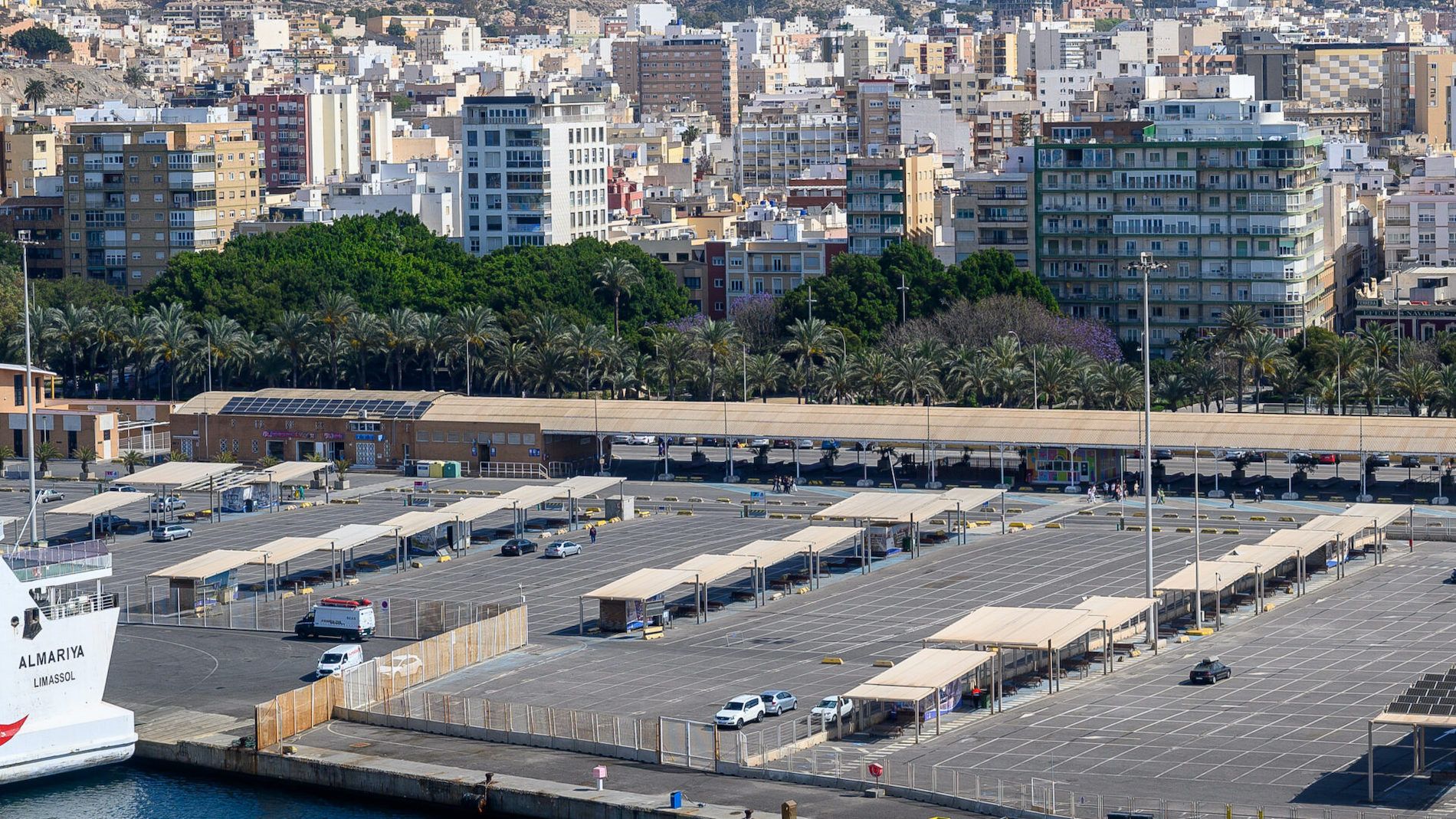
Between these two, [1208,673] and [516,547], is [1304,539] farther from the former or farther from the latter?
[516,547]

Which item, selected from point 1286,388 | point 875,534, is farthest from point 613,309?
point 875,534

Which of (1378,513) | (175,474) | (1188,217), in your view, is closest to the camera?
(1378,513)

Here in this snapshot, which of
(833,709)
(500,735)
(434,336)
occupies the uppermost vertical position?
(434,336)

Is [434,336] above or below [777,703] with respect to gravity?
above

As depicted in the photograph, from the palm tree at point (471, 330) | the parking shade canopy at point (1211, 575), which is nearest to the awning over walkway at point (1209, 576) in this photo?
the parking shade canopy at point (1211, 575)

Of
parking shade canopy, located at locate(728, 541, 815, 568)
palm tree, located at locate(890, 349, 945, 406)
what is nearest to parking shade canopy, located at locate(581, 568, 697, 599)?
parking shade canopy, located at locate(728, 541, 815, 568)

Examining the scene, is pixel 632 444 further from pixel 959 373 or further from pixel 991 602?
pixel 991 602

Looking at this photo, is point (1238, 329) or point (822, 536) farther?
point (1238, 329)

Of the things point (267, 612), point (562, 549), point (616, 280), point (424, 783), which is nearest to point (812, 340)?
point (616, 280)
